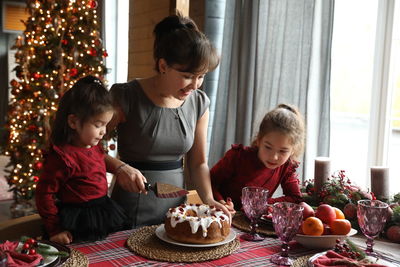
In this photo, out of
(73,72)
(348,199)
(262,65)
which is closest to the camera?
(348,199)

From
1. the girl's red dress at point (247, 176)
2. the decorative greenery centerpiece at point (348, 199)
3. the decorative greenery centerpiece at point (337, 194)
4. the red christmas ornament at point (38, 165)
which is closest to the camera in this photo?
the decorative greenery centerpiece at point (348, 199)

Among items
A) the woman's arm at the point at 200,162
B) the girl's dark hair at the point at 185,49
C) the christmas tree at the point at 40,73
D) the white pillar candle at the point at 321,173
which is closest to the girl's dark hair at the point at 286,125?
the white pillar candle at the point at 321,173

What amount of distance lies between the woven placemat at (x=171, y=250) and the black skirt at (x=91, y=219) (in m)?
0.09

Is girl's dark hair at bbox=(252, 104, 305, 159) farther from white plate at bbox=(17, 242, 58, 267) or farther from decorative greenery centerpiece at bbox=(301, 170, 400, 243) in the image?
white plate at bbox=(17, 242, 58, 267)

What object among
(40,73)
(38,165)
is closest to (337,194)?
(38,165)

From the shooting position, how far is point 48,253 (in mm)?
1184

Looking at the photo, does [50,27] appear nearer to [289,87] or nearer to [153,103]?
[289,87]

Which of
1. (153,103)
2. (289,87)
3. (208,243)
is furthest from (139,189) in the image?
(289,87)

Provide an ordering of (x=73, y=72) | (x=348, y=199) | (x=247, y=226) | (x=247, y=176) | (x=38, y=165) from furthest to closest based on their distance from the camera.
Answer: (x=73, y=72), (x=38, y=165), (x=247, y=176), (x=348, y=199), (x=247, y=226)

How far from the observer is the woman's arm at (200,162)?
1828mm

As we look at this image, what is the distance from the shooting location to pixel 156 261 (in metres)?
1.24

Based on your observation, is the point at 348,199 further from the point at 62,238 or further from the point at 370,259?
the point at 62,238

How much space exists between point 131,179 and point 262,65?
1786mm

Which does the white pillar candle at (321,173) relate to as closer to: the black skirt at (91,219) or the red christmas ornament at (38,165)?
the black skirt at (91,219)
